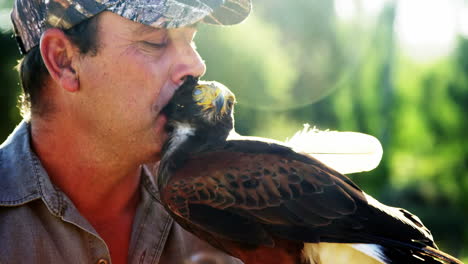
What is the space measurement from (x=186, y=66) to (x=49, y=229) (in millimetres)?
1384

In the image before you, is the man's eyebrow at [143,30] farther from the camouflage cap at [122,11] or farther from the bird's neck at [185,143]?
the bird's neck at [185,143]

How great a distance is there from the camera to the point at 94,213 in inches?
158

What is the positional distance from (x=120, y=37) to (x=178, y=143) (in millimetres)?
812

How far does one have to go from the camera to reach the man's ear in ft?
11.6

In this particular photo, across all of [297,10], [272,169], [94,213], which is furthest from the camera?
[297,10]

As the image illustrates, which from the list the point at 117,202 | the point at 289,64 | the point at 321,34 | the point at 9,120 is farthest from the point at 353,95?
the point at 117,202

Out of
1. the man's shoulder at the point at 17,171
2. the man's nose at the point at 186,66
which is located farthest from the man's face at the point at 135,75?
the man's shoulder at the point at 17,171

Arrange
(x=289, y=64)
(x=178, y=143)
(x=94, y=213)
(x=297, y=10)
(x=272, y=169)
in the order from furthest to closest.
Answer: (x=297, y=10)
(x=289, y=64)
(x=94, y=213)
(x=178, y=143)
(x=272, y=169)

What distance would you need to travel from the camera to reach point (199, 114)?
10.9ft

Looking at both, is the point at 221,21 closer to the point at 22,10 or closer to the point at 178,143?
the point at 178,143

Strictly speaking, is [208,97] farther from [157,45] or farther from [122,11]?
[122,11]

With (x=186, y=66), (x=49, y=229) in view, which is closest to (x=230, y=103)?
(x=186, y=66)

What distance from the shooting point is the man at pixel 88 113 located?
343 cm

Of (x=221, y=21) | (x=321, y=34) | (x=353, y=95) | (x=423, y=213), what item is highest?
(x=221, y=21)
